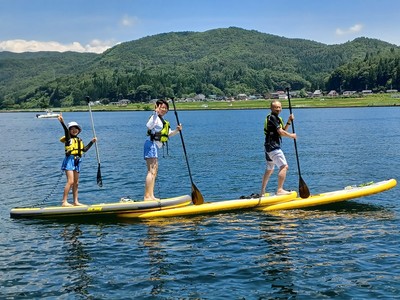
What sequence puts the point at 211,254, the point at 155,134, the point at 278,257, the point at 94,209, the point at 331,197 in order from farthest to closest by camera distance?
the point at 331,197 < the point at 94,209 < the point at 155,134 < the point at 211,254 < the point at 278,257

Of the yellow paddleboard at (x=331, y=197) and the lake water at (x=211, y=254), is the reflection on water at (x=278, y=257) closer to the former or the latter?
the lake water at (x=211, y=254)

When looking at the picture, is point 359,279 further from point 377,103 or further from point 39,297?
point 377,103

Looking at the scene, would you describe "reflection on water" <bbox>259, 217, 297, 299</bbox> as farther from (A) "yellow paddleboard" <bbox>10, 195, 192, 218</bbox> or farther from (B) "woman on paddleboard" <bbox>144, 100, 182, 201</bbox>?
(B) "woman on paddleboard" <bbox>144, 100, 182, 201</bbox>

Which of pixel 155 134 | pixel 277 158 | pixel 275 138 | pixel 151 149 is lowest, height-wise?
pixel 277 158

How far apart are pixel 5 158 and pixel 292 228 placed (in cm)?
3234

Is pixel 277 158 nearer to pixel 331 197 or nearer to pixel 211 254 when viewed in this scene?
pixel 331 197

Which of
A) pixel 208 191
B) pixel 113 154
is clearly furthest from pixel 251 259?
pixel 113 154

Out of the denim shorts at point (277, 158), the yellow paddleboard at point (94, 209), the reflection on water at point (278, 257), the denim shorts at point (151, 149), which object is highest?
the denim shorts at point (151, 149)

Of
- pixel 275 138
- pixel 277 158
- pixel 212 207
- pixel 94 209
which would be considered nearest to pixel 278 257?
pixel 212 207

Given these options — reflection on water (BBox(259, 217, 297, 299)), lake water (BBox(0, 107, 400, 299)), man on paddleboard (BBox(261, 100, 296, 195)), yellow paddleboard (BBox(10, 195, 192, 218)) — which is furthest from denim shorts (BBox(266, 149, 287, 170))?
yellow paddleboard (BBox(10, 195, 192, 218))

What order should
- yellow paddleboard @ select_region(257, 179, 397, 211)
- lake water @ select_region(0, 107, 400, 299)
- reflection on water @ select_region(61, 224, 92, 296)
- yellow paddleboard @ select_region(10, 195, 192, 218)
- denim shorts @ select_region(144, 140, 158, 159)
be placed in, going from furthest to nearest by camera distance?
1. yellow paddleboard @ select_region(257, 179, 397, 211)
2. yellow paddleboard @ select_region(10, 195, 192, 218)
3. denim shorts @ select_region(144, 140, 158, 159)
4. reflection on water @ select_region(61, 224, 92, 296)
5. lake water @ select_region(0, 107, 400, 299)

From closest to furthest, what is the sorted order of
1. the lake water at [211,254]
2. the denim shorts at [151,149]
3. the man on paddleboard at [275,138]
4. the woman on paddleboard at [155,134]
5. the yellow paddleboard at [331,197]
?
the lake water at [211,254] < the woman on paddleboard at [155,134] < the denim shorts at [151,149] < the man on paddleboard at [275,138] < the yellow paddleboard at [331,197]

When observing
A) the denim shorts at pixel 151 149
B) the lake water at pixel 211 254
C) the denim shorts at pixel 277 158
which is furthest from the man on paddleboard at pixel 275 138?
the denim shorts at pixel 151 149

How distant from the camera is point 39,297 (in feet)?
32.4
